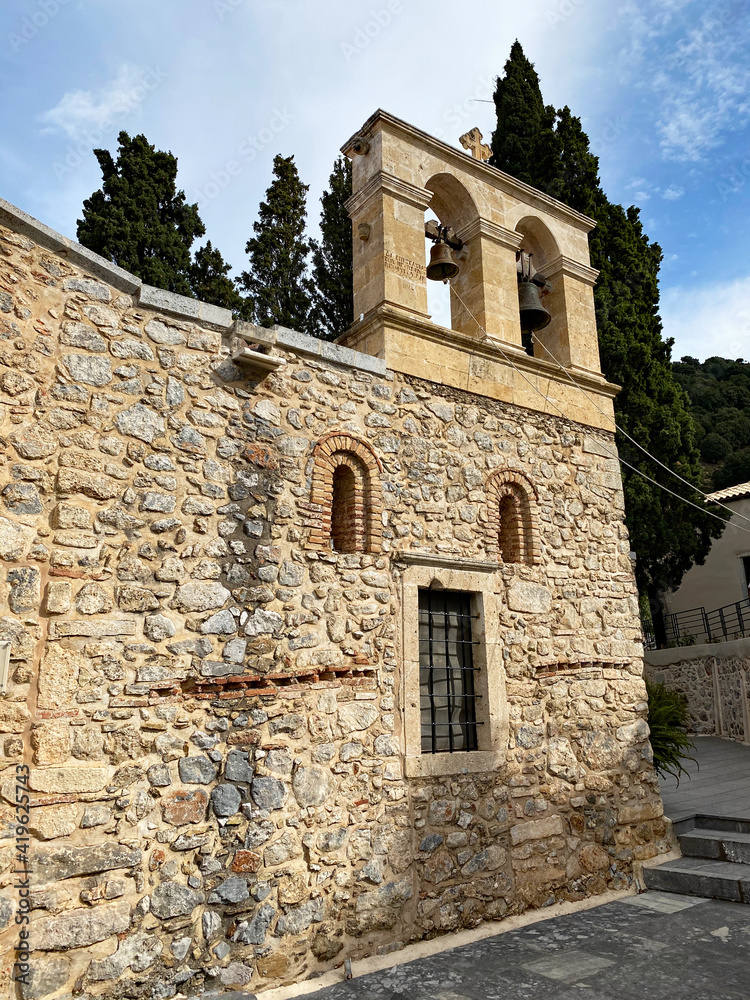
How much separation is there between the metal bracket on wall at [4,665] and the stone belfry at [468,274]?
11.4 ft

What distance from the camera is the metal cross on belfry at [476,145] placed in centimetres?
693

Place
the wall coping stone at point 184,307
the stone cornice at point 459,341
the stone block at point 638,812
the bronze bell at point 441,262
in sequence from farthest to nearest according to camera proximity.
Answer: the bronze bell at point 441,262, the stone block at point 638,812, the stone cornice at point 459,341, the wall coping stone at point 184,307

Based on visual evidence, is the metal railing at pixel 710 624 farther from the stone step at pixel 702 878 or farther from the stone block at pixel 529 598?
the stone block at pixel 529 598

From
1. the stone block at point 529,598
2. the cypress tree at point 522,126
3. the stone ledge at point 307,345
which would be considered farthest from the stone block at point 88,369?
the cypress tree at point 522,126

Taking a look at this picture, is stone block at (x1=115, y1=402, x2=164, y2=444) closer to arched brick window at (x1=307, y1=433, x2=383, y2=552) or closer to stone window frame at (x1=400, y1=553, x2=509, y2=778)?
arched brick window at (x1=307, y1=433, x2=383, y2=552)

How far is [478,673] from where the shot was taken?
18.6 feet

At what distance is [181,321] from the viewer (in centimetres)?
478

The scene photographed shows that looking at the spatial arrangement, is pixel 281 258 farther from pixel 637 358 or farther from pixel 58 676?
pixel 58 676

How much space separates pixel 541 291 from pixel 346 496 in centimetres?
368

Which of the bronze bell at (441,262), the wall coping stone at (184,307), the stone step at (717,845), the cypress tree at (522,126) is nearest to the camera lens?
the wall coping stone at (184,307)

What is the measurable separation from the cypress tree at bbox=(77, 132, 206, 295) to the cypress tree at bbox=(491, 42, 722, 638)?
24.2 ft

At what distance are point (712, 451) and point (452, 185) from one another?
2330 centimetres

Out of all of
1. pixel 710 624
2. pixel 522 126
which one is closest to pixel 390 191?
pixel 522 126

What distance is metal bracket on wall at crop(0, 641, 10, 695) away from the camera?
3.62 meters
